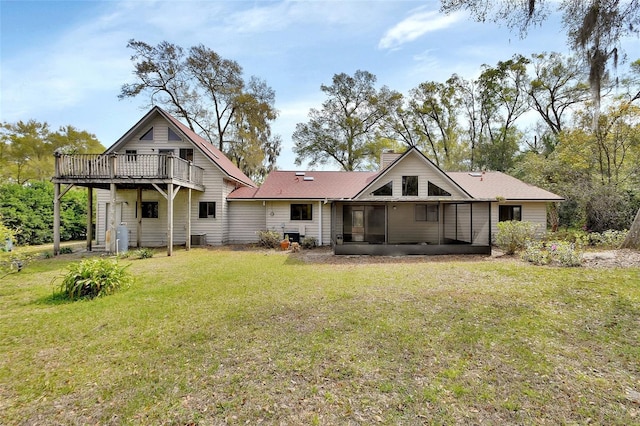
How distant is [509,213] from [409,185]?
6.59 metres

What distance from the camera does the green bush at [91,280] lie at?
256 inches

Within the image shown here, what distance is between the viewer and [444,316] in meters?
5.38

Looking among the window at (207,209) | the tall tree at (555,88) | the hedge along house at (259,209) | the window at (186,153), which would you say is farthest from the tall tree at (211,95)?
the tall tree at (555,88)

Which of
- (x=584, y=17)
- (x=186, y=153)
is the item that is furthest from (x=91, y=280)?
(x=584, y=17)

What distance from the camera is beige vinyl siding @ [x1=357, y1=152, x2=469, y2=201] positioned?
13.6 m

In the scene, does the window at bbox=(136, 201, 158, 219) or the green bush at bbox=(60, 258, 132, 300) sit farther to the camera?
the window at bbox=(136, 201, 158, 219)

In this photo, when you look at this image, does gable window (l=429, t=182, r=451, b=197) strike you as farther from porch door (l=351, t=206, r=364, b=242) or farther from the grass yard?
the grass yard

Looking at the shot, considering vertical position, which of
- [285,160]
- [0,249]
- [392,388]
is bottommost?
[392,388]

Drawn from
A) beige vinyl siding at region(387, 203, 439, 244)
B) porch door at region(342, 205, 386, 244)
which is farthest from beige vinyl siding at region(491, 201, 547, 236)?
porch door at region(342, 205, 386, 244)

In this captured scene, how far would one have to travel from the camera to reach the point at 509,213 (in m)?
16.0

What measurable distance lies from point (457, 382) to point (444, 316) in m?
2.00

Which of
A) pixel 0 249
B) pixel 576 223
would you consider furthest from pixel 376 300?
pixel 576 223

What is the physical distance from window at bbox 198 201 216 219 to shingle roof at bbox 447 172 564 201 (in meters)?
13.5

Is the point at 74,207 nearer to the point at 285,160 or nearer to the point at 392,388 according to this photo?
the point at 285,160
